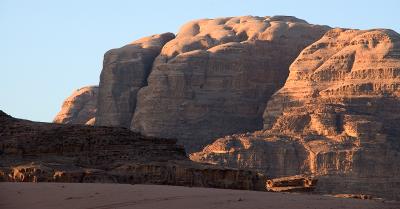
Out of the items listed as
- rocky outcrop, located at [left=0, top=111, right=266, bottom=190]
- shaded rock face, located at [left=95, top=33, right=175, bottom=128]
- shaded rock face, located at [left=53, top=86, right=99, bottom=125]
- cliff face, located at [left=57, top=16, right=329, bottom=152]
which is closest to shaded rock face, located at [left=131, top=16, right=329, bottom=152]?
cliff face, located at [left=57, top=16, right=329, bottom=152]

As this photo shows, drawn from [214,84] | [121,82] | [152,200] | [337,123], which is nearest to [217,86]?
[214,84]

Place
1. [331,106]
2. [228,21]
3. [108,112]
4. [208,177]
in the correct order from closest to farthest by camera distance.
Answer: [208,177] → [331,106] → [108,112] → [228,21]

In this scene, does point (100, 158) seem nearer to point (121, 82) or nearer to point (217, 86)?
point (217, 86)

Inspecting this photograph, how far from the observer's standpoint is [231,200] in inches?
946

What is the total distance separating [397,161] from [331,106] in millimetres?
7945

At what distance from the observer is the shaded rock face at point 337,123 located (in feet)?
291

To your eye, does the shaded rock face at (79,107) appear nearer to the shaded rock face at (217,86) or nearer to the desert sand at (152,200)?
the shaded rock face at (217,86)

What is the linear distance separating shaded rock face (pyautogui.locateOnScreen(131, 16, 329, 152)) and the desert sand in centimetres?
7698

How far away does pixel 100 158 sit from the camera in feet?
146

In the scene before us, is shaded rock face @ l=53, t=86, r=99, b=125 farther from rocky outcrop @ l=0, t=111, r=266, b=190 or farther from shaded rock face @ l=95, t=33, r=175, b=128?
rocky outcrop @ l=0, t=111, r=266, b=190

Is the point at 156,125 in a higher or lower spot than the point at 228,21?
lower

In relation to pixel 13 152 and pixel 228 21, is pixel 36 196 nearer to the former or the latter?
pixel 13 152

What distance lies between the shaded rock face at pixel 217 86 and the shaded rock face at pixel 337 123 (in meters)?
5.32

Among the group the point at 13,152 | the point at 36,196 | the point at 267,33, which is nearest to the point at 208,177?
the point at 13,152
